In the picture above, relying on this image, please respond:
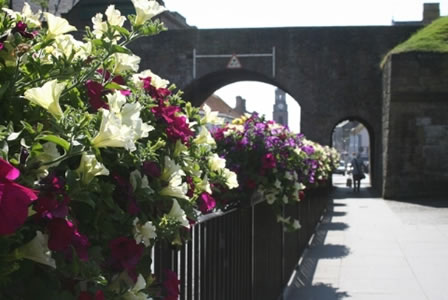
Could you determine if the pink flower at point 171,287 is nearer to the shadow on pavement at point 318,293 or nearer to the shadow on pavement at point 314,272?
the shadow on pavement at point 314,272

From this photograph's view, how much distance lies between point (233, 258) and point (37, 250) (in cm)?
277

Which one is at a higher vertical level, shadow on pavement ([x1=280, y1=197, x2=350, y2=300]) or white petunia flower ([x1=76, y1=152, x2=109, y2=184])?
white petunia flower ([x1=76, y1=152, x2=109, y2=184])

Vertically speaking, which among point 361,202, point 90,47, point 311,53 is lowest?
point 361,202

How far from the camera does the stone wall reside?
69.1ft

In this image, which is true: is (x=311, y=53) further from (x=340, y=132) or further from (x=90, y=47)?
(x=340, y=132)

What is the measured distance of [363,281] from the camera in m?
7.32

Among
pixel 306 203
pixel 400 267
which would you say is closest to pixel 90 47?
pixel 400 267

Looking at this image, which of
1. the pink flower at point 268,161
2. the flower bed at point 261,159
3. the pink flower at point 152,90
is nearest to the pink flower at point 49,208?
the pink flower at point 152,90

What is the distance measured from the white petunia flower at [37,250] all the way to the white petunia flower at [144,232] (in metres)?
0.43

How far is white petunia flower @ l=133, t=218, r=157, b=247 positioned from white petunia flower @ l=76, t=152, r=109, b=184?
316 millimetres

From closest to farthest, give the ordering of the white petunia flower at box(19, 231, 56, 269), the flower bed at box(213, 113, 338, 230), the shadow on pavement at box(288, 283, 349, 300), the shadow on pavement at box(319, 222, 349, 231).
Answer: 1. the white petunia flower at box(19, 231, 56, 269)
2. the flower bed at box(213, 113, 338, 230)
3. the shadow on pavement at box(288, 283, 349, 300)
4. the shadow on pavement at box(319, 222, 349, 231)

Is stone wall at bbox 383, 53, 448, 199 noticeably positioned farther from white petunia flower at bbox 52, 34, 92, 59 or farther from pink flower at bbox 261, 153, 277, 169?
white petunia flower at bbox 52, 34, 92, 59

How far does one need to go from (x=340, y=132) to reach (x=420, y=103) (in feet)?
266

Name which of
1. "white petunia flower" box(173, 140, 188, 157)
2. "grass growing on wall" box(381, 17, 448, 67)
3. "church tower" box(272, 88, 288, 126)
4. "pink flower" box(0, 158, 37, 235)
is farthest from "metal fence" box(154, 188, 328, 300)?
"church tower" box(272, 88, 288, 126)
